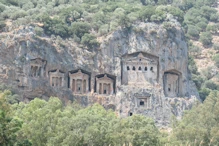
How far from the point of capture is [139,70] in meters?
84.9

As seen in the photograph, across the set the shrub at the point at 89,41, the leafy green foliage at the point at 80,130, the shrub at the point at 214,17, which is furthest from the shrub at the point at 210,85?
the leafy green foliage at the point at 80,130

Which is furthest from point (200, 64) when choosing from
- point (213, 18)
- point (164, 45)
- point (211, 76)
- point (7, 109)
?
point (7, 109)

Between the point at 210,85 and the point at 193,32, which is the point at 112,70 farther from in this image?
the point at 193,32

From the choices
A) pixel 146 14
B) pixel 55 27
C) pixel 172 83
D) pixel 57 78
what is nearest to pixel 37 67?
pixel 57 78

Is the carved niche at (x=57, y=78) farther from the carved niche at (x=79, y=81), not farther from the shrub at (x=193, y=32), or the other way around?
the shrub at (x=193, y=32)

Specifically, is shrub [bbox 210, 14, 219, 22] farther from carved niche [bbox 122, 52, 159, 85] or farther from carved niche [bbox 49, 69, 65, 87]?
carved niche [bbox 49, 69, 65, 87]

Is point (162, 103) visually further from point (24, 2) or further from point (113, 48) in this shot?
point (24, 2)

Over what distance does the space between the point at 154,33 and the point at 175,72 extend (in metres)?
5.57

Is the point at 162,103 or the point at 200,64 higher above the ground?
the point at 200,64

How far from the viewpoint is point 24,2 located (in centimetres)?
10238

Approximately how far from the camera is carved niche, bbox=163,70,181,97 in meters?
86.1

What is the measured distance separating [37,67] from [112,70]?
9138mm

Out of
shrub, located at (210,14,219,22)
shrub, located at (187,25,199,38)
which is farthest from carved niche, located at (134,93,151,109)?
shrub, located at (210,14,219,22)

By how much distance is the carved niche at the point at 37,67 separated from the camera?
80750 millimetres
